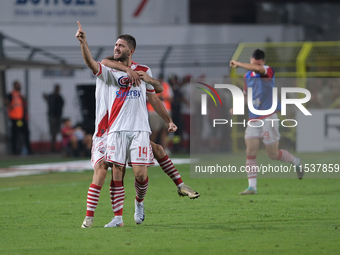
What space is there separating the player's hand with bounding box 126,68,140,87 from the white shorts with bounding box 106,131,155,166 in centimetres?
53

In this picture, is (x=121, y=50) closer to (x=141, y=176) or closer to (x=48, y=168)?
(x=141, y=176)

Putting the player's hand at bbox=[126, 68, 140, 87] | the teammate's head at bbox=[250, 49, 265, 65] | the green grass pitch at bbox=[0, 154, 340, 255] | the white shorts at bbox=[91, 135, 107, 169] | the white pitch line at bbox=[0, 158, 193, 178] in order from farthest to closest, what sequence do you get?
the white pitch line at bbox=[0, 158, 193, 178], the teammate's head at bbox=[250, 49, 265, 65], the white shorts at bbox=[91, 135, 107, 169], the player's hand at bbox=[126, 68, 140, 87], the green grass pitch at bbox=[0, 154, 340, 255]

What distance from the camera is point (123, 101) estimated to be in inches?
268

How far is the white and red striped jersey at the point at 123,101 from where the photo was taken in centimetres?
674

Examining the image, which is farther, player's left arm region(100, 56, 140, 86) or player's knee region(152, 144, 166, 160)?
player's knee region(152, 144, 166, 160)

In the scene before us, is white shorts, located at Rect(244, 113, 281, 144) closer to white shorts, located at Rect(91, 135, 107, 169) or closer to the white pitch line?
white shorts, located at Rect(91, 135, 107, 169)

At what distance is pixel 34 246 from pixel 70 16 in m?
21.4

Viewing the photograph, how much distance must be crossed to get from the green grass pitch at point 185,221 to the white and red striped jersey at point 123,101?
1.10 meters

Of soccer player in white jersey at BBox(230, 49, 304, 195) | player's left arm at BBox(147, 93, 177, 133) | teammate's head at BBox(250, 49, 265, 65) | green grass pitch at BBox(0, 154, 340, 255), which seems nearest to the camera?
green grass pitch at BBox(0, 154, 340, 255)

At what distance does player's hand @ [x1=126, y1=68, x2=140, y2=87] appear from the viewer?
22.0 feet

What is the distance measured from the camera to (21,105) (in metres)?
20.0

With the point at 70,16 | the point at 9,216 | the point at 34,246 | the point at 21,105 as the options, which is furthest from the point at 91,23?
the point at 34,246

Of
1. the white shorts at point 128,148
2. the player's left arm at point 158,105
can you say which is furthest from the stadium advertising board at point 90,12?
the white shorts at point 128,148

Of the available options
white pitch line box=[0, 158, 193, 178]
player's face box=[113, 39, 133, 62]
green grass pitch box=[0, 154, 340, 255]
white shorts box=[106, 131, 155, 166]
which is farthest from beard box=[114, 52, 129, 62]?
white pitch line box=[0, 158, 193, 178]
